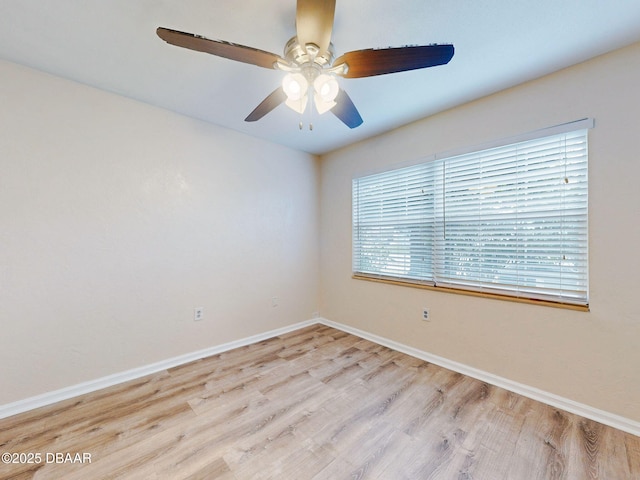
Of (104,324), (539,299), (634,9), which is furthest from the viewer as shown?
(104,324)

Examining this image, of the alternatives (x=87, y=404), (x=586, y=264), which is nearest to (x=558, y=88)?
(x=586, y=264)

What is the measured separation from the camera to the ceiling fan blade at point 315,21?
1020mm

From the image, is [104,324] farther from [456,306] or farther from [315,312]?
[456,306]

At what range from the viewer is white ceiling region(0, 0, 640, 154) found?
135 cm

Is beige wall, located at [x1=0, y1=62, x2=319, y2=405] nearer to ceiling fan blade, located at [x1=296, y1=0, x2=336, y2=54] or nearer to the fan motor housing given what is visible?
the fan motor housing

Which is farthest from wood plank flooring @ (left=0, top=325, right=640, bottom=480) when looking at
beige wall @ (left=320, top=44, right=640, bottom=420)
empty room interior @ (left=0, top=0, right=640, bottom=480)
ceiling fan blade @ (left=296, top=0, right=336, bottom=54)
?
ceiling fan blade @ (left=296, top=0, right=336, bottom=54)

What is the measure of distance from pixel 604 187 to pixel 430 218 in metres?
1.17

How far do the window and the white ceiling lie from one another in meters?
0.55

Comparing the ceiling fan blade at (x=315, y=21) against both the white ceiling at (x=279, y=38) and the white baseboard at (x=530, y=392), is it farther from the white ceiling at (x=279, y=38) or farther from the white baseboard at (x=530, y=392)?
the white baseboard at (x=530, y=392)

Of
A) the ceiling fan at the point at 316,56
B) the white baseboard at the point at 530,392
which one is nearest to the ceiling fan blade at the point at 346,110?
the ceiling fan at the point at 316,56

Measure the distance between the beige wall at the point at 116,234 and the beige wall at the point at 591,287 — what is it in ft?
6.11

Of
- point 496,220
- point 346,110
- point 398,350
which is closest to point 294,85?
point 346,110

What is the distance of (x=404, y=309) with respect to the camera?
2.75 metres

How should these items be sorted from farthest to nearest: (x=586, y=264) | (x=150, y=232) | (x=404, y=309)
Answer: (x=404, y=309) → (x=150, y=232) → (x=586, y=264)
